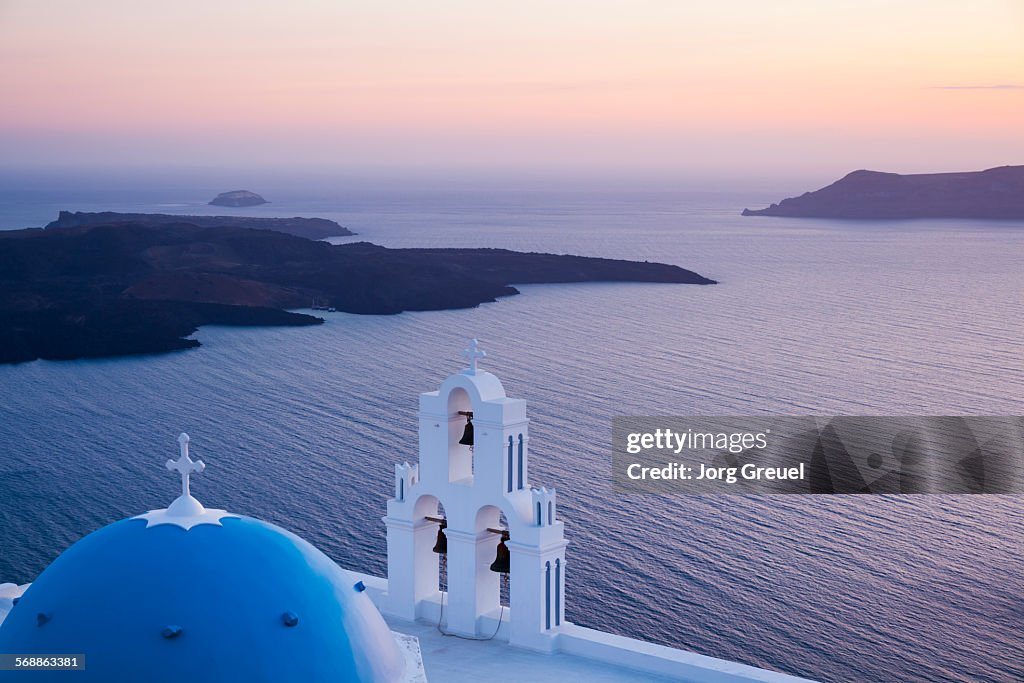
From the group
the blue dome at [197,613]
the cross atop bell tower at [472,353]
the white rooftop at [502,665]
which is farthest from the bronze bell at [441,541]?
the blue dome at [197,613]

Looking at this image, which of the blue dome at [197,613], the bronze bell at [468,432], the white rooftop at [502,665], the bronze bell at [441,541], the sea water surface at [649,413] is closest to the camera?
the blue dome at [197,613]

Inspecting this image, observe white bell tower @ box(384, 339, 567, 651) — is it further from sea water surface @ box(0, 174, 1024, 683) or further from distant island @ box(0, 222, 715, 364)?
distant island @ box(0, 222, 715, 364)

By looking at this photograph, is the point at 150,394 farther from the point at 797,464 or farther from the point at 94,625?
the point at 94,625

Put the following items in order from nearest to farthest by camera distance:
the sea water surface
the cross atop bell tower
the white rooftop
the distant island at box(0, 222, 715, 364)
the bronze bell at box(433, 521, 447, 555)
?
the white rooftop → the cross atop bell tower → the bronze bell at box(433, 521, 447, 555) → the sea water surface → the distant island at box(0, 222, 715, 364)

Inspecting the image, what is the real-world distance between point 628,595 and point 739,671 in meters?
12.7

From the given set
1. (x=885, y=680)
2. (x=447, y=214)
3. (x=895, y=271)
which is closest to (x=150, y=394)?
(x=885, y=680)

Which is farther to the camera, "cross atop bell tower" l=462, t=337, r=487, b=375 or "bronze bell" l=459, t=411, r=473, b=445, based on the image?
"bronze bell" l=459, t=411, r=473, b=445

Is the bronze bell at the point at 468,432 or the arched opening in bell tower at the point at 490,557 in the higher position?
the bronze bell at the point at 468,432

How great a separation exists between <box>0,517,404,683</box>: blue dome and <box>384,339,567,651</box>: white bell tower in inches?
154

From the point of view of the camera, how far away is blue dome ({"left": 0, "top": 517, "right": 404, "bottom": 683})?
341 inches

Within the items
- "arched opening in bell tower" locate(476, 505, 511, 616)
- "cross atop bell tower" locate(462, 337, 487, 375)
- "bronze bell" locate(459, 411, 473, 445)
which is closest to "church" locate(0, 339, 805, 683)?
"arched opening in bell tower" locate(476, 505, 511, 616)

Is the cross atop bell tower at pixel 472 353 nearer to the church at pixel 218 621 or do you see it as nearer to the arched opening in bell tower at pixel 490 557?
the arched opening in bell tower at pixel 490 557

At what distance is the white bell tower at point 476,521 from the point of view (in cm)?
1341

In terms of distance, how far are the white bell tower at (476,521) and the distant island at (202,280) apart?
4544 centimetres
